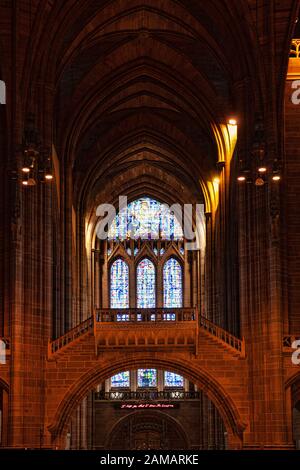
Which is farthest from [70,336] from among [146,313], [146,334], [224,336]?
[224,336]

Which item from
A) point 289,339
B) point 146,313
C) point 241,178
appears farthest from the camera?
point 146,313

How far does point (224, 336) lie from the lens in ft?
112

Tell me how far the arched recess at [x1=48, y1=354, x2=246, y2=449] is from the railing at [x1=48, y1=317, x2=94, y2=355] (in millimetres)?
1349

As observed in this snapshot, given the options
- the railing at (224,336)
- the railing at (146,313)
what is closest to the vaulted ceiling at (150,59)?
the railing at (146,313)

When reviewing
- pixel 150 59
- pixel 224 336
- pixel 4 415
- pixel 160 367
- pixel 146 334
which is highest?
pixel 150 59

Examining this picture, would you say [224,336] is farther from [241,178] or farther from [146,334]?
[241,178]

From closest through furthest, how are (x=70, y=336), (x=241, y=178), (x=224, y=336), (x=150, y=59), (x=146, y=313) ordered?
1. (x=241, y=178)
2. (x=224, y=336)
3. (x=70, y=336)
4. (x=146, y=313)
5. (x=150, y=59)

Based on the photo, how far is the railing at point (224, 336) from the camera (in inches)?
1314

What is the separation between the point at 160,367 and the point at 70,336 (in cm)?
346

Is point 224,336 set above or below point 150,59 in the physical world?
below

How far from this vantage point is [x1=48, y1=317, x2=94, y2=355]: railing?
33438mm

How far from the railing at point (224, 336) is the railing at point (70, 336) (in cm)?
417

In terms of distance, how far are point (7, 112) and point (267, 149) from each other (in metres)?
9.20

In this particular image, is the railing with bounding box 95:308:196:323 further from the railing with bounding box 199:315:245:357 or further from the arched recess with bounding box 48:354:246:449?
the arched recess with bounding box 48:354:246:449
